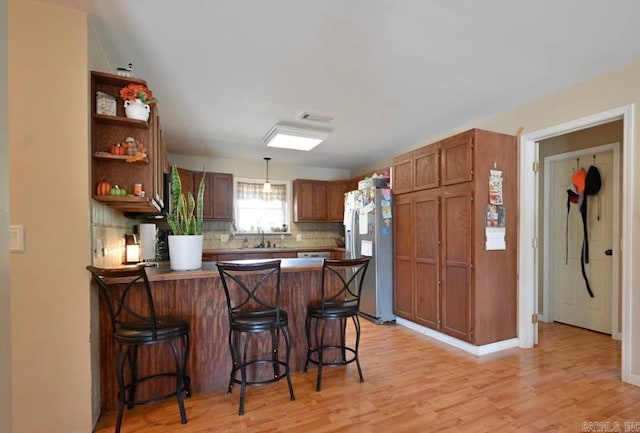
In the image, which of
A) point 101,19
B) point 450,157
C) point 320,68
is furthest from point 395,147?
point 101,19

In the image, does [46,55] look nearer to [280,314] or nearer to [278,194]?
[280,314]

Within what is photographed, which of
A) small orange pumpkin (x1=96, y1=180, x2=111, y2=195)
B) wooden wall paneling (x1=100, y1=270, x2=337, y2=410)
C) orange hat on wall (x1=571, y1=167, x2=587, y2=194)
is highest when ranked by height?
orange hat on wall (x1=571, y1=167, x2=587, y2=194)

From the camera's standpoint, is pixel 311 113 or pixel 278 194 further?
pixel 278 194

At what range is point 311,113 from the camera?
352cm

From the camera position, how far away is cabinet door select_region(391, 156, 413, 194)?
3.90 meters

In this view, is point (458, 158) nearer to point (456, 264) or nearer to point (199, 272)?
point (456, 264)

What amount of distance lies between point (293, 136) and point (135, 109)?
2091mm

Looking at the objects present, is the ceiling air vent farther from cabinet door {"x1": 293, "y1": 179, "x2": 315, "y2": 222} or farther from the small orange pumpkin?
cabinet door {"x1": 293, "y1": 179, "x2": 315, "y2": 222}

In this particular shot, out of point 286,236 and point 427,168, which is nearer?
point 427,168

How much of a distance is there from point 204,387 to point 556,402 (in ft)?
8.35

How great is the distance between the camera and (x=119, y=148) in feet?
6.81

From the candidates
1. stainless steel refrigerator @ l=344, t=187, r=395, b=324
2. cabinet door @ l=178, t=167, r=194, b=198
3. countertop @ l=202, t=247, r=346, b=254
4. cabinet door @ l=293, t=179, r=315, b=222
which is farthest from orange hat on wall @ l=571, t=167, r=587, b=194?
cabinet door @ l=178, t=167, r=194, b=198

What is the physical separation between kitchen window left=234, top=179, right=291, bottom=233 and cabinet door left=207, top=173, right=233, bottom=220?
1.00ft

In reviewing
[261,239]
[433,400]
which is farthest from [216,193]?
[433,400]
